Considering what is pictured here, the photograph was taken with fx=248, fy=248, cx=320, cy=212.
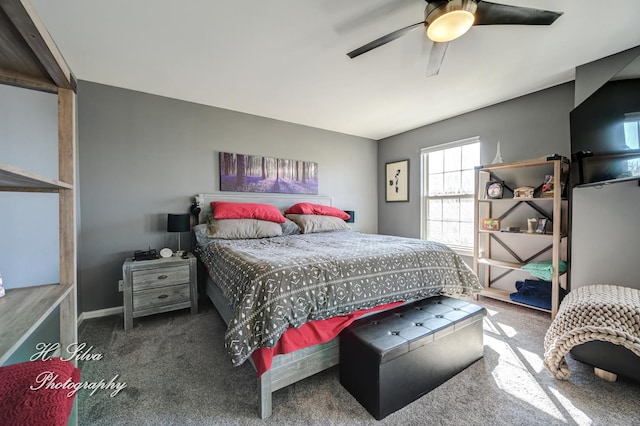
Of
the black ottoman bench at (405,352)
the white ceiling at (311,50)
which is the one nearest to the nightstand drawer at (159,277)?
the black ottoman bench at (405,352)

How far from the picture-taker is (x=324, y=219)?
11.5ft

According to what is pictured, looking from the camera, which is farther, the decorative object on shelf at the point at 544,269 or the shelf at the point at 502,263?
the shelf at the point at 502,263

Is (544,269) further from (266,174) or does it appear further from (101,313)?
(101,313)

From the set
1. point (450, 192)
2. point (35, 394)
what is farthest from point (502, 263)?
point (35, 394)

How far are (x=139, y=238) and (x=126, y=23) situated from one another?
205 cm

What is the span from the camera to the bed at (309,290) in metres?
1.32

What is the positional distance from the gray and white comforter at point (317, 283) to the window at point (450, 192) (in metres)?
1.63

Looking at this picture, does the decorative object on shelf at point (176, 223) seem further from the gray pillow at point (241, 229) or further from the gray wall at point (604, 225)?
the gray wall at point (604, 225)

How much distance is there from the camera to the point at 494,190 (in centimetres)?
299

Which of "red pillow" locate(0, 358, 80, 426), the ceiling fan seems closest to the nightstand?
"red pillow" locate(0, 358, 80, 426)

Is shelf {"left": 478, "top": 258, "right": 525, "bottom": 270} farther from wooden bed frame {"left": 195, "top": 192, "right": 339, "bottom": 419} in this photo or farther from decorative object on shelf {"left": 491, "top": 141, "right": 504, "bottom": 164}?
wooden bed frame {"left": 195, "top": 192, "right": 339, "bottom": 419}

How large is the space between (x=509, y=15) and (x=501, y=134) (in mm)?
2023

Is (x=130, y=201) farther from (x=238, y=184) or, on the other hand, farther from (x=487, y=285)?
(x=487, y=285)

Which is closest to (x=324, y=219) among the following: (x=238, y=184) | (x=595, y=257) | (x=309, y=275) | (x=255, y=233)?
(x=255, y=233)
